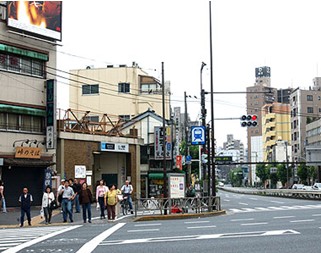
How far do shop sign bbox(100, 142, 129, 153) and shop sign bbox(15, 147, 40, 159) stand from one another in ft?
22.8

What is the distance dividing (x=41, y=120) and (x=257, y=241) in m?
23.9

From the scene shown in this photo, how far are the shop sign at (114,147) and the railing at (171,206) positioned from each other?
13.4 m

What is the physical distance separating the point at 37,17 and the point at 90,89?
1346 inches

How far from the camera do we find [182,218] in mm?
26562

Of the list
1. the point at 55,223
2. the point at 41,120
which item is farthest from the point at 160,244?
the point at 41,120

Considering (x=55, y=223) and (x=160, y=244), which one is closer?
(x=160, y=244)

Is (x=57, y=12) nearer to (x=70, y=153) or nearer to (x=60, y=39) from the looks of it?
(x=60, y=39)

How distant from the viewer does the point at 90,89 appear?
→ 229ft

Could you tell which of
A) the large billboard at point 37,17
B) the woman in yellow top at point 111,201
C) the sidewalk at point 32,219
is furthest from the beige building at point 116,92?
the woman in yellow top at point 111,201

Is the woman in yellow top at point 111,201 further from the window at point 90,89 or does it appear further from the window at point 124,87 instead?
the window at point 90,89

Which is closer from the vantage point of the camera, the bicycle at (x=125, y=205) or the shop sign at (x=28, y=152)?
the bicycle at (x=125, y=205)

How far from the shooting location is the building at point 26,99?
3378 cm

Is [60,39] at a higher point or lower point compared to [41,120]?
higher

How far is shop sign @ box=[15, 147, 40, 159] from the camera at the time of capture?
3378 centimetres
